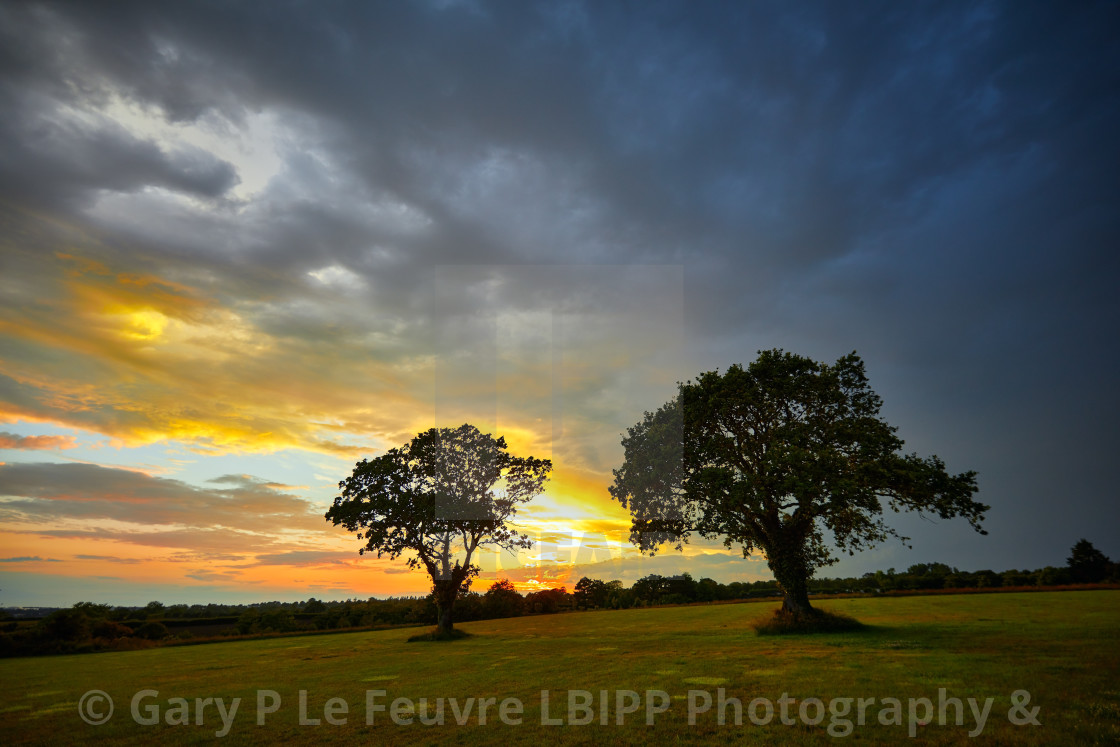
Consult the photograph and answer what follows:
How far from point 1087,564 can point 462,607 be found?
10709cm

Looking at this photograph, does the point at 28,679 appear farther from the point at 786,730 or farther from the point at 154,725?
the point at 786,730

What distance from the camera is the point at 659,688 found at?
16891 mm

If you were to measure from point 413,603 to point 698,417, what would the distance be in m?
73.0

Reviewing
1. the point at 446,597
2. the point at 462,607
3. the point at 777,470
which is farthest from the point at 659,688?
the point at 462,607

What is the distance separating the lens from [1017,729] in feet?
36.6

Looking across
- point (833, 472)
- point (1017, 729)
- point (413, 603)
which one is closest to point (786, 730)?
point (1017, 729)

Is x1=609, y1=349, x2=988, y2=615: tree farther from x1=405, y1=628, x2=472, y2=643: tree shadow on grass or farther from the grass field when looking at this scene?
x1=405, y1=628, x2=472, y2=643: tree shadow on grass

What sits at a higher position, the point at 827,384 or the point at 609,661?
the point at 827,384

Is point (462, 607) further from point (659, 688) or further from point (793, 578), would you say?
point (659, 688)

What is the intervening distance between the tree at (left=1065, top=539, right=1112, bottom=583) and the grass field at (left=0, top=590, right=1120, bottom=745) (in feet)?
248
